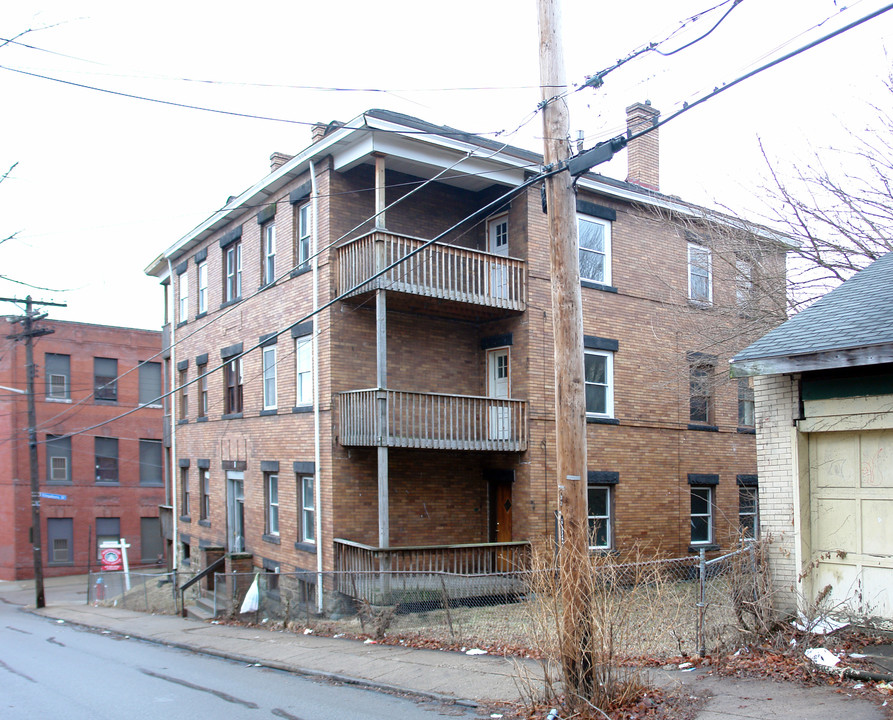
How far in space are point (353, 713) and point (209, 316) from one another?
58.0 feet

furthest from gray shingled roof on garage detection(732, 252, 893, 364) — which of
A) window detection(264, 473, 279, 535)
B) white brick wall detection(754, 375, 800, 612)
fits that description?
window detection(264, 473, 279, 535)

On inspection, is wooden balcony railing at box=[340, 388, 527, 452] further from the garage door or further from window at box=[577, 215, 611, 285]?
the garage door

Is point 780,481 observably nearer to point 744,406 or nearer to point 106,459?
point 744,406

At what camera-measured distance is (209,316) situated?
24.2 meters

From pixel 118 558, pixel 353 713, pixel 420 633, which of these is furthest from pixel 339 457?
pixel 118 558

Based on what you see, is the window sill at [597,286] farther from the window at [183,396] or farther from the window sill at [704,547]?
the window at [183,396]

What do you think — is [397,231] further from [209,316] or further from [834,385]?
[834,385]

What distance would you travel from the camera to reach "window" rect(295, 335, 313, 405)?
18.4 m

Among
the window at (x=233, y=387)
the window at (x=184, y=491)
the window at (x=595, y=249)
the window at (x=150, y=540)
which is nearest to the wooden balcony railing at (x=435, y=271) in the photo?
the window at (x=595, y=249)

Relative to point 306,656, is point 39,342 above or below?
above

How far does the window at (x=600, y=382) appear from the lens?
19.0 m

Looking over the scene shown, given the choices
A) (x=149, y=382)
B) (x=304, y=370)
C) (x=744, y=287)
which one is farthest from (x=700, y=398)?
(x=149, y=382)

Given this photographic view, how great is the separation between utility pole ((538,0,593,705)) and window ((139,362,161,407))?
34952 millimetres

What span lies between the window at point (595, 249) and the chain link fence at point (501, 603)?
712cm
